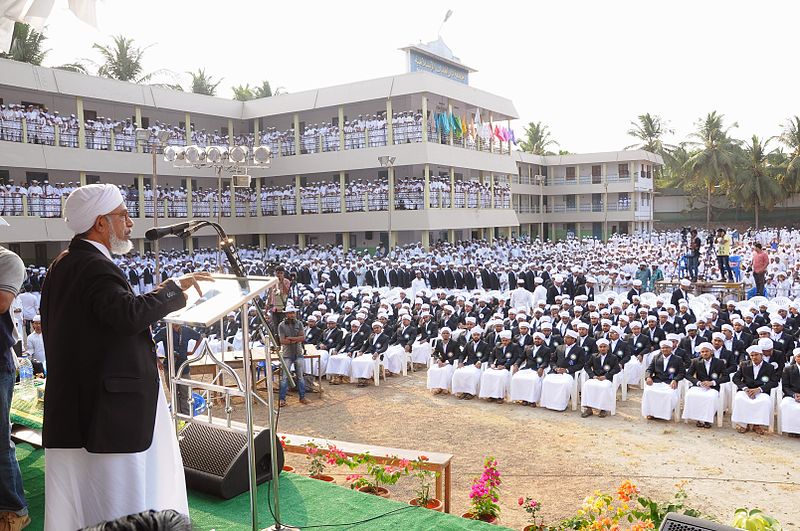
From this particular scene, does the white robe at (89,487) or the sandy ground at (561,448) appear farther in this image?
the sandy ground at (561,448)

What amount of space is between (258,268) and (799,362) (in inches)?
794

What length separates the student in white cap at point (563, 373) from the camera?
33.0 feet

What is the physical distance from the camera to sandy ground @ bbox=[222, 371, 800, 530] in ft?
22.0

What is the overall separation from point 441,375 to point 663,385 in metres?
3.61

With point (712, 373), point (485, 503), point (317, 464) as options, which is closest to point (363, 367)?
point (712, 373)

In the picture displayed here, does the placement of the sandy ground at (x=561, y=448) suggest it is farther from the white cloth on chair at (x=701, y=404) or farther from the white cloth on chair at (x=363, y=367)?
the white cloth on chair at (x=363, y=367)

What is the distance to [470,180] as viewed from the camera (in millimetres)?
33438

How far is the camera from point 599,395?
9.70 metres

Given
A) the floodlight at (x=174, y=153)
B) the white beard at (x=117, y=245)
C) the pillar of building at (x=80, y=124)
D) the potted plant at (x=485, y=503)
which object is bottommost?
the potted plant at (x=485, y=503)

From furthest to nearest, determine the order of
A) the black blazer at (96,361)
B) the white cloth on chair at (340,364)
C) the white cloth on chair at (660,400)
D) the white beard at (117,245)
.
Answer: the white cloth on chair at (340,364), the white cloth on chair at (660,400), the white beard at (117,245), the black blazer at (96,361)

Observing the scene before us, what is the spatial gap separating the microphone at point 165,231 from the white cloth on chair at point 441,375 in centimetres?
850

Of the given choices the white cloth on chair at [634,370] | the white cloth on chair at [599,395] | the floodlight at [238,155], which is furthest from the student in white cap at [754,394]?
the floodlight at [238,155]

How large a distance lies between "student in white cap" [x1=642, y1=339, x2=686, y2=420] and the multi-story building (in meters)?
16.6

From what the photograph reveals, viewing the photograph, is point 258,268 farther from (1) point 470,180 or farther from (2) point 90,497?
(2) point 90,497
